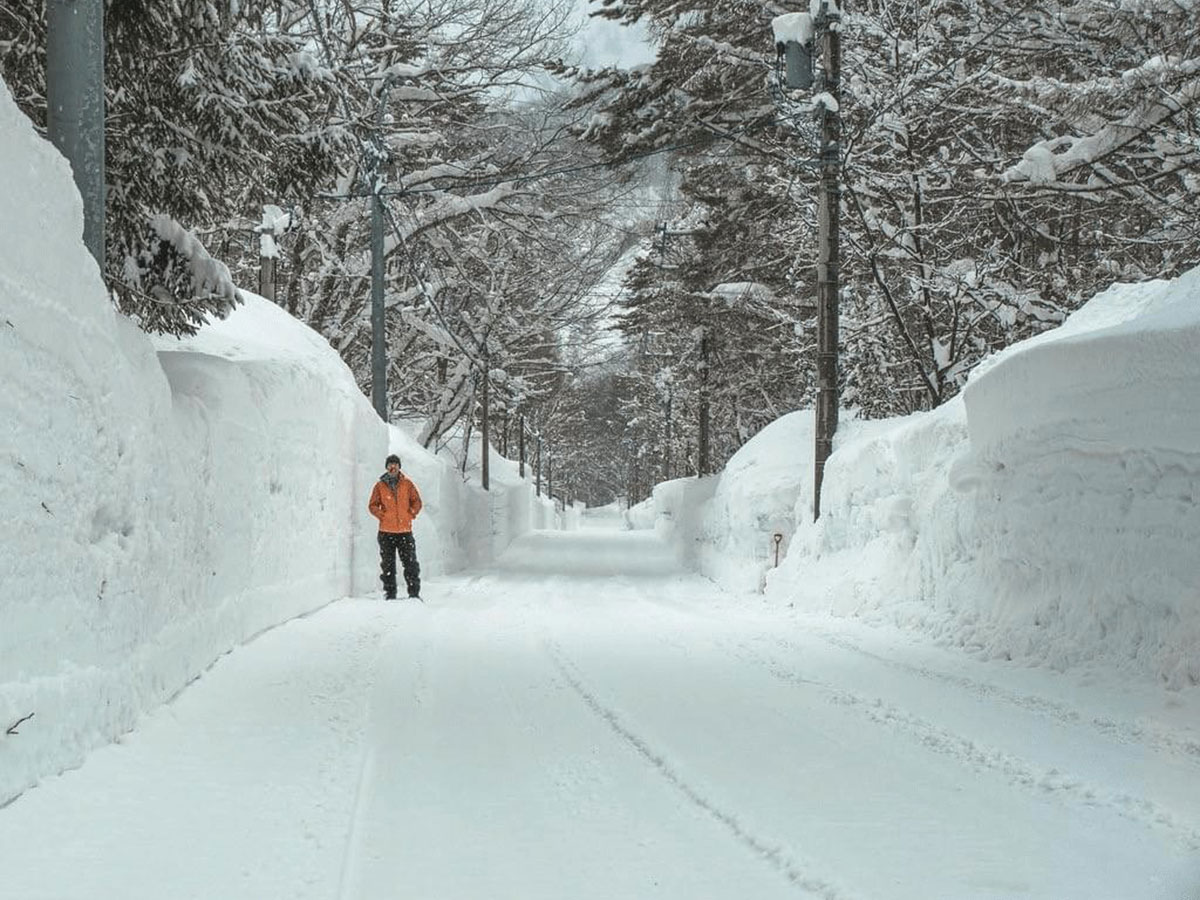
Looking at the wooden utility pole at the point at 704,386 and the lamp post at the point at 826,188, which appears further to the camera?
the wooden utility pole at the point at 704,386

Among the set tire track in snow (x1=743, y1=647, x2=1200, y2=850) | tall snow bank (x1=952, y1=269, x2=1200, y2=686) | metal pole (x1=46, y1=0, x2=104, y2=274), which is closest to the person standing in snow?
tall snow bank (x1=952, y1=269, x2=1200, y2=686)

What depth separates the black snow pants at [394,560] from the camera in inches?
485

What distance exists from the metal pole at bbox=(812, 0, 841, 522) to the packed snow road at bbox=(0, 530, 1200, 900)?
5915 millimetres

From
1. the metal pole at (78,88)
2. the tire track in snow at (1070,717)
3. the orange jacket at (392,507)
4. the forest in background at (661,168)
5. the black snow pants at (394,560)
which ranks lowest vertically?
the tire track in snow at (1070,717)

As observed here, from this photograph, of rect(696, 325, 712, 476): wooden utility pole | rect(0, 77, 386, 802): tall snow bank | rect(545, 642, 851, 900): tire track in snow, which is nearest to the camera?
rect(545, 642, 851, 900): tire track in snow

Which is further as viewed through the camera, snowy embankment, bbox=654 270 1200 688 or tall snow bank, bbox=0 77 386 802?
snowy embankment, bbox=654 270 1200 688

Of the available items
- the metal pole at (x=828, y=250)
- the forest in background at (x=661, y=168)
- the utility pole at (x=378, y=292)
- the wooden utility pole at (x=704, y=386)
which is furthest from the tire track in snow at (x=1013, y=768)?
the wooden utility pole at (x=704, y=386)

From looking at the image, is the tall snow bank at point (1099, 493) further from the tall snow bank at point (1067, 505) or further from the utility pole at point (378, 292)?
the utility pole at point (378, 292)

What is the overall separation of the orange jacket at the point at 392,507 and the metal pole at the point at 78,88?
6878 millimetres

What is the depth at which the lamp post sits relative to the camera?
1273 centimetres

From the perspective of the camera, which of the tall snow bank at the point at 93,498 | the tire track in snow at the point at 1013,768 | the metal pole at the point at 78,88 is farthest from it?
the metal pole at the point at 78,88

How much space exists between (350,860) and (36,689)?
150 cm

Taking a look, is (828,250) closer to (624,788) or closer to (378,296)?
(378,296)

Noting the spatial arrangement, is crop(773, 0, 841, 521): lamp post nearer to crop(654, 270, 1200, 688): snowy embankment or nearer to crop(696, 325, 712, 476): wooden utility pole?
crop(654, 270, 1200, 688): snowy embankment
